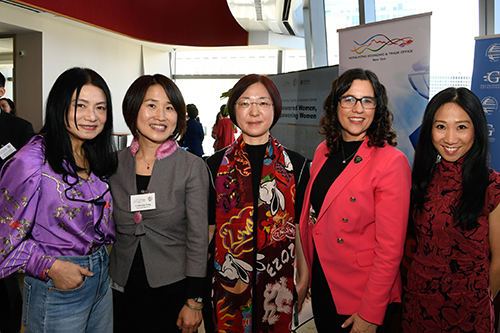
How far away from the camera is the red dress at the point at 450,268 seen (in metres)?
1.55

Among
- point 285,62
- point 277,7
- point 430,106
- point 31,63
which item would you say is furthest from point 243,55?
point 430,106

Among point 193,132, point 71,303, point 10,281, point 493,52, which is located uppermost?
point 493,52

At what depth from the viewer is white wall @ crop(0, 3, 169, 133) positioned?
784 cm

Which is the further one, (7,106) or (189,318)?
(7,106)

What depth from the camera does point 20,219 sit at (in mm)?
1336

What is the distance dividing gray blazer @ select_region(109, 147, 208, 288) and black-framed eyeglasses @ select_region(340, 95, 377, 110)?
0.80 meters

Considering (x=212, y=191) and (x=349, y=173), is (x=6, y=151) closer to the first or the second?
(x=212, y=191)

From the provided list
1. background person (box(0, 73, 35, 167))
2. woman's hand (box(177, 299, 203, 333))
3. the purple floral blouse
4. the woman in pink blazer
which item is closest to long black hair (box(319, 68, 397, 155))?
the woman in pink blazer

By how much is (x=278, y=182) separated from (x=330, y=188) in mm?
261

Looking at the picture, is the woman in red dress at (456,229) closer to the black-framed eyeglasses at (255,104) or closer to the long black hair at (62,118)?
the black-framed eyeglasses at (255,104)

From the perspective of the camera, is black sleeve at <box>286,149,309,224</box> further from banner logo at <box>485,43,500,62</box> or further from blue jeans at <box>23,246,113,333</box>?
banner logo at <box>485,43,500,62</box>

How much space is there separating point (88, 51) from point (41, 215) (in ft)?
30.8

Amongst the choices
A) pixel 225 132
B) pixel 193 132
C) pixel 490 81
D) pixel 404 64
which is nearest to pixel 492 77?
pixel 490 81

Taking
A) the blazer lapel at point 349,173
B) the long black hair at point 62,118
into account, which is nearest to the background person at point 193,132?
the long black hair at point 62,118
